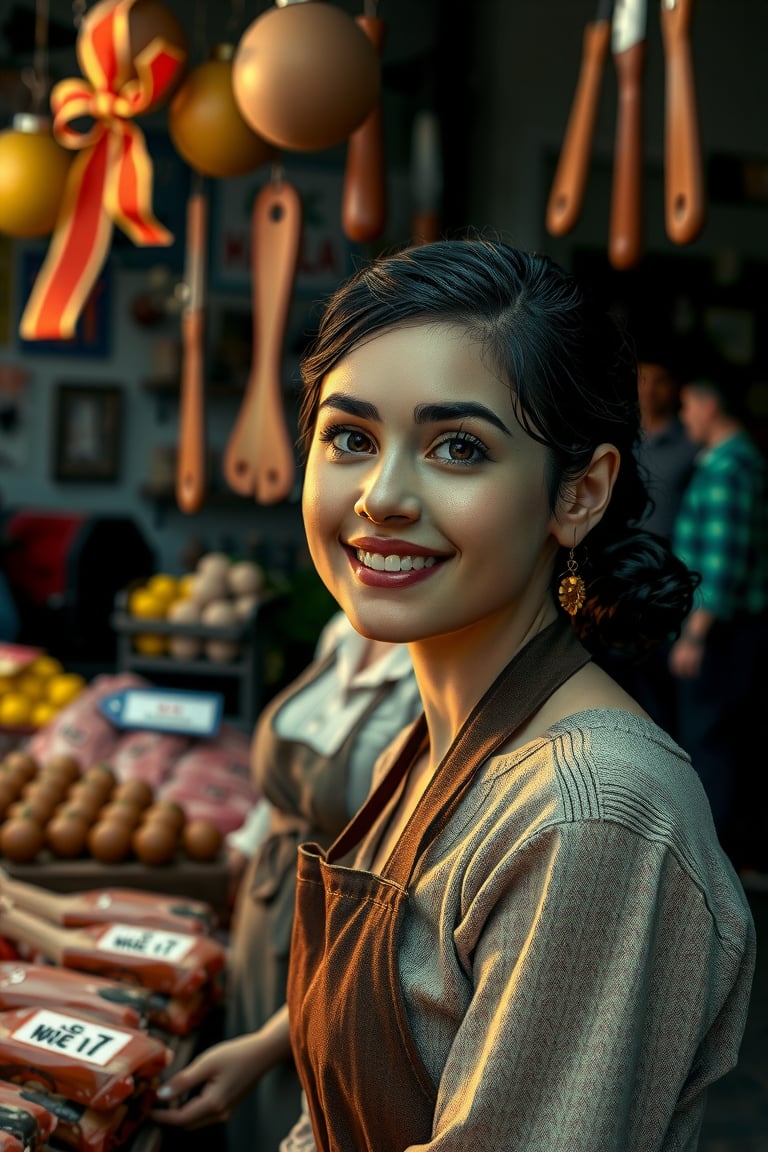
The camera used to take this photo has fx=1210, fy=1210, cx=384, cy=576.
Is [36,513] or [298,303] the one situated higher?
[298,303]

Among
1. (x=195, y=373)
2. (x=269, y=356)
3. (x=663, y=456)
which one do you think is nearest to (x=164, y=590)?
(x=663, y=456)

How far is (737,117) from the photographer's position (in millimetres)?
5379

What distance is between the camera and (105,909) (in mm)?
1708

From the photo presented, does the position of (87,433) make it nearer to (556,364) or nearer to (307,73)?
(307,73)

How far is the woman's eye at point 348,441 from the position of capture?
0.95 metres

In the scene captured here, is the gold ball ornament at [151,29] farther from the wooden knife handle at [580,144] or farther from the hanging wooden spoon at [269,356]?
the wooden knife handle at [580,144]

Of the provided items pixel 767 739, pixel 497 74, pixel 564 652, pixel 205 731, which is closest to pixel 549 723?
pixel 564 652

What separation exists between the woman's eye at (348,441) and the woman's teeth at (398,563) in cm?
8

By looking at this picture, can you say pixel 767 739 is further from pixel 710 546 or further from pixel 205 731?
pixel 205 731

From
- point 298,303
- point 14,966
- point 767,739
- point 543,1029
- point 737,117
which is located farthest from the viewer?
point 298,303

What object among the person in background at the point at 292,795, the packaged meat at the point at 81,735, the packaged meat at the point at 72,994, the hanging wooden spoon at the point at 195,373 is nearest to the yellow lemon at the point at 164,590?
the packaged meat at the point at 81,735

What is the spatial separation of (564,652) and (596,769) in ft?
0.58

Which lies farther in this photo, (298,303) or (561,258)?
(298,303)

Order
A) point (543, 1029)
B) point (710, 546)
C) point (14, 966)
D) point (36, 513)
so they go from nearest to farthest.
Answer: point (543, 1029) < point (14, 966) < point (710, 546) < point (36, 513)
